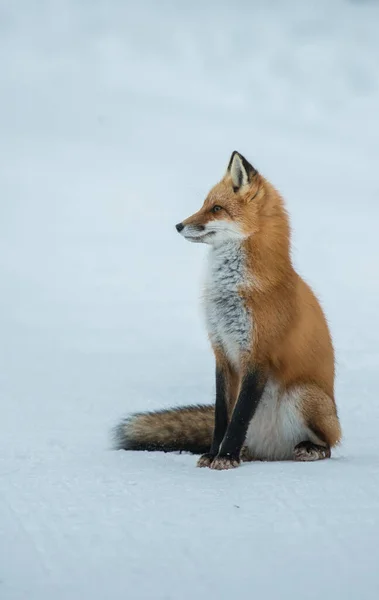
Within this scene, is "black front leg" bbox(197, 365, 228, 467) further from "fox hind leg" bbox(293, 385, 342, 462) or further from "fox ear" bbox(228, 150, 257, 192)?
"fox ear" bbox(228, 150, 257, 192)

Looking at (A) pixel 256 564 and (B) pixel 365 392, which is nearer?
(A) pixel 256 564

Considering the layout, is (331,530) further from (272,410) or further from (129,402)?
(129,402)

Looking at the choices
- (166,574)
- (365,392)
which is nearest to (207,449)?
(166,574)

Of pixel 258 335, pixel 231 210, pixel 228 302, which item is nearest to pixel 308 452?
pixel 258 335

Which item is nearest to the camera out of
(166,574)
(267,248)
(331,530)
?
(166,574)

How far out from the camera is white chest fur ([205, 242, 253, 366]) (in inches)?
218

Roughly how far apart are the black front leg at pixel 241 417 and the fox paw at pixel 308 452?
1.55 feet

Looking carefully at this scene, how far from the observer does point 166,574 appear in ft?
11.9

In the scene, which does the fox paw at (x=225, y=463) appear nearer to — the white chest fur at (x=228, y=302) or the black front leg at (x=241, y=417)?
the black front leg at (x=241, y=417)

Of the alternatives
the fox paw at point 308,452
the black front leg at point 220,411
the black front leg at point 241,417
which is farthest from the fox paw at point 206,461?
the fox paw at point 308,452

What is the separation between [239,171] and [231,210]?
0.31 m

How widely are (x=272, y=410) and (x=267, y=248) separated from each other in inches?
44.2

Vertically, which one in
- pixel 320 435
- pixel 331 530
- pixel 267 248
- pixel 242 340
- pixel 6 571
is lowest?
pixel 6 571

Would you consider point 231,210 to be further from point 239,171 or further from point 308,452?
point 308,452
